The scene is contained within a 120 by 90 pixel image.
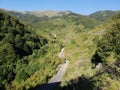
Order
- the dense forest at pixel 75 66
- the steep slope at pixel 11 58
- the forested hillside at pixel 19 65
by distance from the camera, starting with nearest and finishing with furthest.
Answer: the dense forest at pixel 75 66
the forested hillside at pixel 19 65
the steep slope at pixel 11 58

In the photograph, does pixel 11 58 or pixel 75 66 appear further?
pixel 11 58

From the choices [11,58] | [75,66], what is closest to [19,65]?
[11,58]

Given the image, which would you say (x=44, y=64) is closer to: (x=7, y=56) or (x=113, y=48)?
(x=7, y=56)

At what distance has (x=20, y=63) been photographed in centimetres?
14650

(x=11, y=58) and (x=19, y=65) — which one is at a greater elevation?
(x=19, y=65)

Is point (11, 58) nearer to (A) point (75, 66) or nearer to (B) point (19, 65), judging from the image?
(B) point (19, 65)

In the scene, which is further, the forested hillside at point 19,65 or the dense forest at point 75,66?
the forested hillside at point 19,65

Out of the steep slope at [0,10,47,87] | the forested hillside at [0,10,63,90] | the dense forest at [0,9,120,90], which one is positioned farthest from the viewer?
the steep slope at [0,10,47,87]

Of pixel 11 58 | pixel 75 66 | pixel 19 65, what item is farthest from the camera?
pixel 11 58

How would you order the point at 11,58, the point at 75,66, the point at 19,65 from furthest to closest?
the point at 11,58, the point at 19,65, the point at 75,66

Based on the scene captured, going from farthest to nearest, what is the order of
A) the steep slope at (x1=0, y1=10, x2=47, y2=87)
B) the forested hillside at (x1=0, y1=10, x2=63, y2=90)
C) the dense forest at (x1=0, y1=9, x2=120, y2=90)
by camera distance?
the steep slope at (x1=0, y1=10, x2=47, y2=87), the forested hillside at (x1=0, y1=10, x2=63, y2=90), the dense forest at (x1=0, y1=9, x2=120, y2=90)

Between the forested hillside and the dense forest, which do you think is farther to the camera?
the forested hillside

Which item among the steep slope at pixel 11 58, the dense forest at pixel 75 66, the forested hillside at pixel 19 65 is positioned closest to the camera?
the dense forest at pixel 75 66

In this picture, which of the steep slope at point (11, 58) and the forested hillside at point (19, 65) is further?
the steep slope at point (11, 58)
